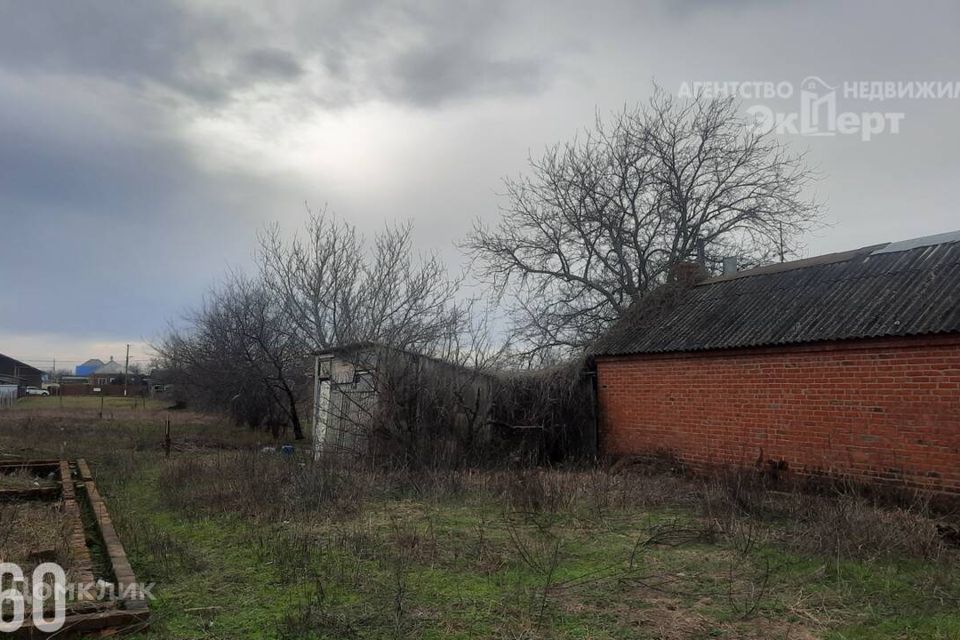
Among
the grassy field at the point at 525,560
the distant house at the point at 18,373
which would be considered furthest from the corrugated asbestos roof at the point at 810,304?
the distant house at the point at 18,373

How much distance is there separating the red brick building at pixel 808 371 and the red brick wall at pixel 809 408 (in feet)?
0.06

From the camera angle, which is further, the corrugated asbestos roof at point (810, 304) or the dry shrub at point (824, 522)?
the corrugated asbestos roof at point (810, 304)

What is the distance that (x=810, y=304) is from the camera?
36.8 feet

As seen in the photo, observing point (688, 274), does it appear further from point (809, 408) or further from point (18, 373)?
point (18, 373)

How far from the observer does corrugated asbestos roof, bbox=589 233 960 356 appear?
955cm

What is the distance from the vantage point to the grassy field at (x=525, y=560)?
15.1ft

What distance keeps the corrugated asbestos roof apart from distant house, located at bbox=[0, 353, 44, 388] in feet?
230

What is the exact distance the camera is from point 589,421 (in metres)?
14.5

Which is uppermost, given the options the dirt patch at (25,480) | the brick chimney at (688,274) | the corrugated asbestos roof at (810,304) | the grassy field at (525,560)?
the brick chimney at (688,274)

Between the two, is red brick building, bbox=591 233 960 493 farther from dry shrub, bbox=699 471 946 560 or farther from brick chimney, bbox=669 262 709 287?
dry shrub, bbox=699 471 946 560

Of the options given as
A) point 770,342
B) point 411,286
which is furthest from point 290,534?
point 411,286

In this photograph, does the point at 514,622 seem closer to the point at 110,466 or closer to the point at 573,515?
the point at 573,515

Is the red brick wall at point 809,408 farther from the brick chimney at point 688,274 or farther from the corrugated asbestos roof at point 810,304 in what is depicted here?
the brick chimney at point 688,274

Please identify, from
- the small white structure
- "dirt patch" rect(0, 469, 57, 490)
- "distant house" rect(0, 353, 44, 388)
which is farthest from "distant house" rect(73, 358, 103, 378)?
"dirt patch" rect(0, 469, 57, 490)
